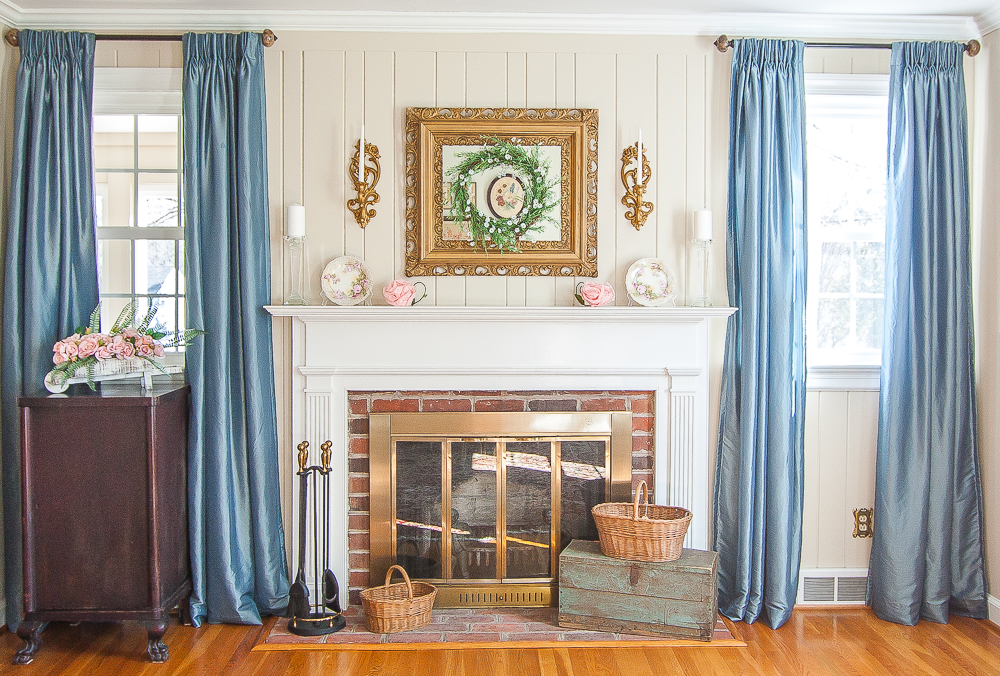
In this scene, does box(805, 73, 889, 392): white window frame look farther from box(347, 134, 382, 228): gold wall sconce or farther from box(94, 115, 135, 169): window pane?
box(94, 115, 135, 169): window pane

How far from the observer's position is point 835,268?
125 inches

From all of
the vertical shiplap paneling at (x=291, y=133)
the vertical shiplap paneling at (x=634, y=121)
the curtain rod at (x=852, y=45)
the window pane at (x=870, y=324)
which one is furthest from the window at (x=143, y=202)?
the window pane at (x=870, y=324)

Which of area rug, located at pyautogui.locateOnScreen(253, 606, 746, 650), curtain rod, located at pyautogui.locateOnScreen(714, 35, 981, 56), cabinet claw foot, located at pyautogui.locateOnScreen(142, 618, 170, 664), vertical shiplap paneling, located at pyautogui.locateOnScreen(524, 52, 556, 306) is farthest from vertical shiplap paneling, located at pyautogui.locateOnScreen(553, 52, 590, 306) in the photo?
cabinet claw foot, located at pyautogui.locateOnScreen(142, 618, 170, 664)

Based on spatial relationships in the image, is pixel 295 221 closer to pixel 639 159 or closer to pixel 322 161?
pixel 322 161

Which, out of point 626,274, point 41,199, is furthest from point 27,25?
point 626,274

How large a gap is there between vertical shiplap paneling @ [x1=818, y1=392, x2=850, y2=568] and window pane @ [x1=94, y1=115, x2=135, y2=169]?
3.23 m

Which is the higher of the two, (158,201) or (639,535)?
(158,201)

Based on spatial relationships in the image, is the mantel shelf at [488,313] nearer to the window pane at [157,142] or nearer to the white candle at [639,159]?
the white candle at [639,159]

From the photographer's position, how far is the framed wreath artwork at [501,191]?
9.55 ft

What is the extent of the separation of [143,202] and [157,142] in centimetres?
27

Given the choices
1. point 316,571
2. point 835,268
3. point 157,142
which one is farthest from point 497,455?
point 157,142

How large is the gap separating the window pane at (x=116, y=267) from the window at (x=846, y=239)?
3.07m

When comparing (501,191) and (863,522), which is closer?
(501,191)

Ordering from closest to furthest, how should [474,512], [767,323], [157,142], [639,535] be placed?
[639,535]
[767,323]
[474,512]
[157,142]
